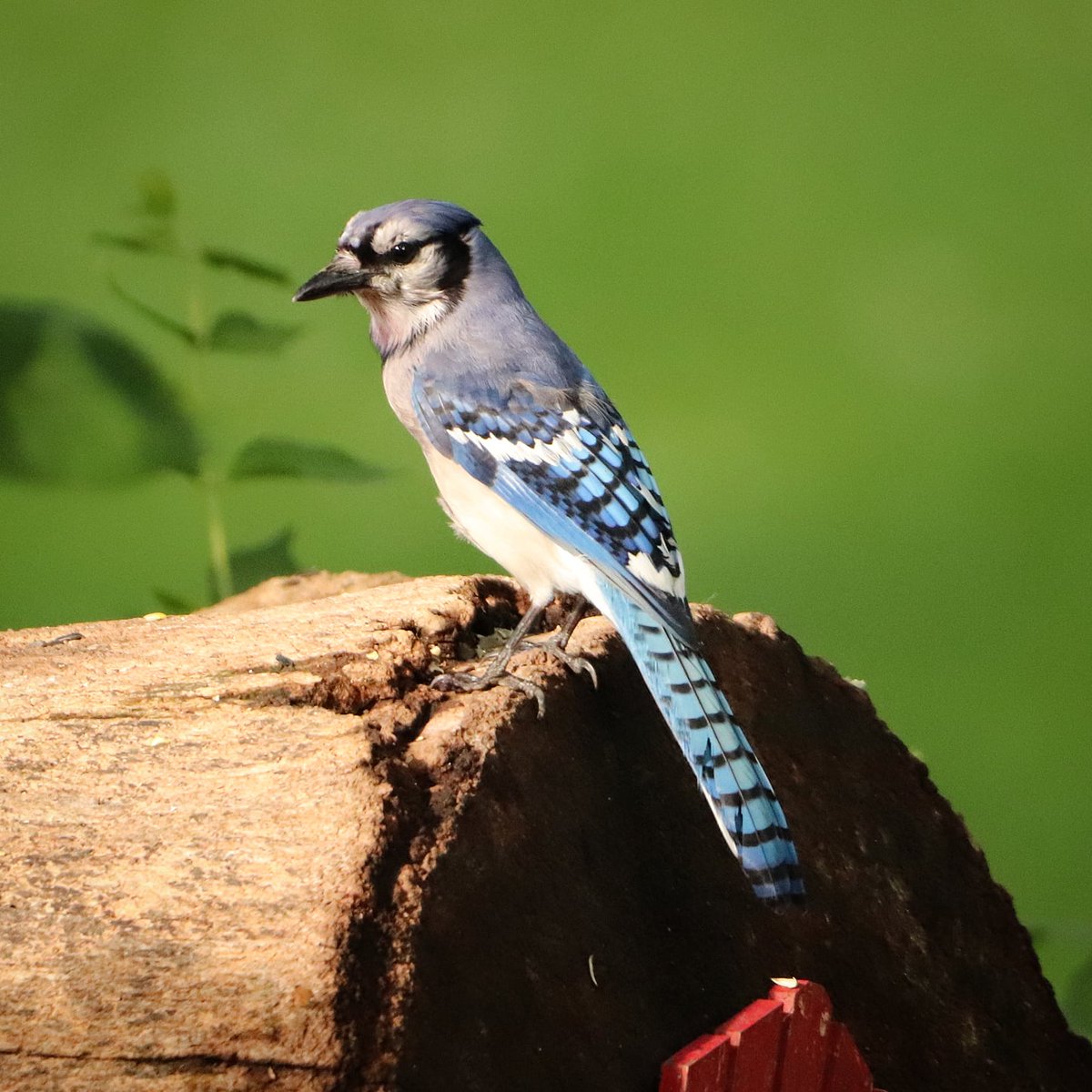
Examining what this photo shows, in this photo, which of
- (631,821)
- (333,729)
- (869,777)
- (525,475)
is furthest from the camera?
(869,777)

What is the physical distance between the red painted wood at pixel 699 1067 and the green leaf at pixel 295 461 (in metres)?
1.48

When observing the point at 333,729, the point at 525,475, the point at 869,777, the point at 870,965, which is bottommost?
the point at 870,965

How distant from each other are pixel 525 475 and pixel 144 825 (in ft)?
2.16

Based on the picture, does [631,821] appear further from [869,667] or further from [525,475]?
[869,667]

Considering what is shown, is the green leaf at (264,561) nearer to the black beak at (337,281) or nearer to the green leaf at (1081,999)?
the black beak at (337,281)

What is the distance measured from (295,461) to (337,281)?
78cm

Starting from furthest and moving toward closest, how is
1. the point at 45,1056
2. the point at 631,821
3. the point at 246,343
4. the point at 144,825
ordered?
1. the point at 246,343
2. the point at 631,821
3. the point at 144,825
4. the point at 45,1056

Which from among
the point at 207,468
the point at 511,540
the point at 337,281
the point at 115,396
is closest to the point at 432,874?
the point at 511,540

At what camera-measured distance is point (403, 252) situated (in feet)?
6.44

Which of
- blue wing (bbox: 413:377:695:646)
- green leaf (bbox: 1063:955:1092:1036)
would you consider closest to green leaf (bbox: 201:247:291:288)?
blue wing (bbox: 413:377:695:646)

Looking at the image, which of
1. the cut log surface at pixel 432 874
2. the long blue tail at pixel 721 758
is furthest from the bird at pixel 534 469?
the cut log surface at pixel 432 874

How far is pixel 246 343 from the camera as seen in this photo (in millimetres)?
2684

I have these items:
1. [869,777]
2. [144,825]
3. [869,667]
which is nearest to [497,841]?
[144,825]

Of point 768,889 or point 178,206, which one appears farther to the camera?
point 178,206
